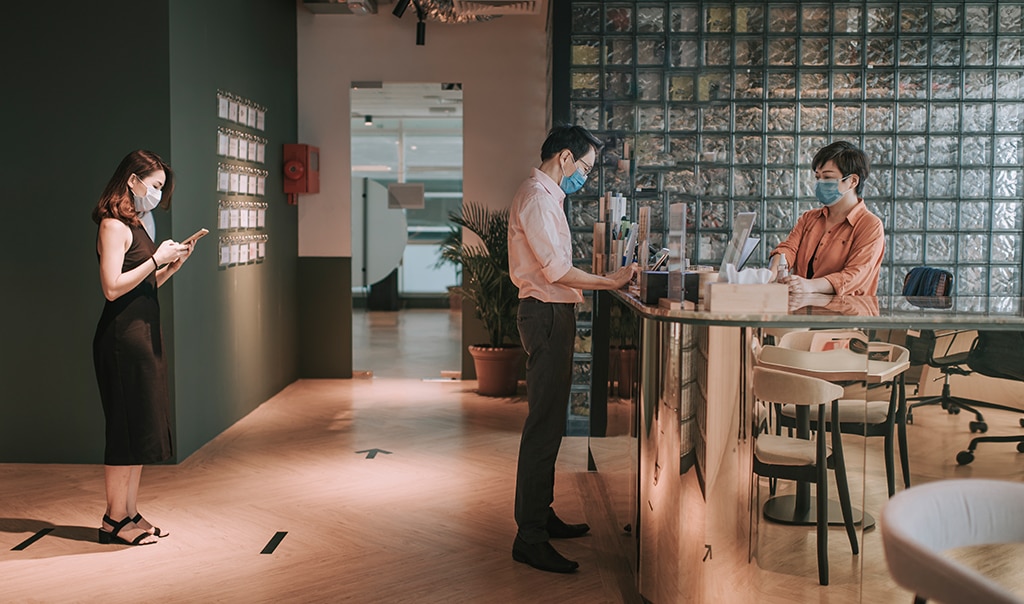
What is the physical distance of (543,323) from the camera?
360cm

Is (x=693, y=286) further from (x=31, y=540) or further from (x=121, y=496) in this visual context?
(x=31, y=540)

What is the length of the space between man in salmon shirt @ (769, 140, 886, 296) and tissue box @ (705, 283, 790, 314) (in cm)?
99

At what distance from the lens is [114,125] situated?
503 centimetres

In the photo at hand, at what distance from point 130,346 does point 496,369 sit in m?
3.87

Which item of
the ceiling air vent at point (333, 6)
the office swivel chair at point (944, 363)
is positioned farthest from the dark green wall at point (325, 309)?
the office swivel chair at point (944, 363)

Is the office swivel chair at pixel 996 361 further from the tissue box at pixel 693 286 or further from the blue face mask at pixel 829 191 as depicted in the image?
the blue face mask at pixel 829 191

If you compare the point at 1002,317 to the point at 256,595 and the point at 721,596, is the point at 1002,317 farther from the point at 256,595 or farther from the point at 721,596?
the point at 256,595

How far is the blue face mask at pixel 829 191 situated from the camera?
4066mm

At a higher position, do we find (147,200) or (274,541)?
(147,200)

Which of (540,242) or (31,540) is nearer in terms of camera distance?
(540,242)

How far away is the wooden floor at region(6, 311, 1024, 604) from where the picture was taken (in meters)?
2.88

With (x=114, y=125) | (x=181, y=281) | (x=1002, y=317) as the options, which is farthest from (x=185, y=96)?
(x=1002, y=317)

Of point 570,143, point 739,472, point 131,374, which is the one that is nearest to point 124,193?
point 131,374

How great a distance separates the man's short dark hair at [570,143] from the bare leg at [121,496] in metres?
2.28
